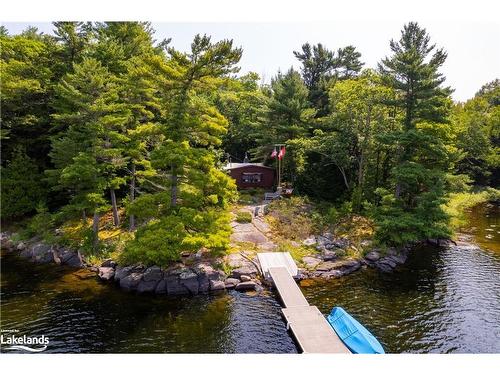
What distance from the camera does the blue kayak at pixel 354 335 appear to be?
619 inches

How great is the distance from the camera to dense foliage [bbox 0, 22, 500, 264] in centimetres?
2227

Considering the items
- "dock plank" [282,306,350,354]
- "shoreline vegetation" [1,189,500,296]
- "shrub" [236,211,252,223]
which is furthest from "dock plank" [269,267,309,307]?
"shrub" [236,211,252,223]

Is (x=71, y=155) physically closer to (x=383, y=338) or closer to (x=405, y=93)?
(x=383, y=338)

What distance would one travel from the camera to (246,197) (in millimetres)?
37875

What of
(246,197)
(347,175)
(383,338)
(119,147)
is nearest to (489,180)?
(347,175)

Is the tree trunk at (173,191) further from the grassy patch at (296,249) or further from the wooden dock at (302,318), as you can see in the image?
the grassy patch at (296,249)

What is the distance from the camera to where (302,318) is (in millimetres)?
18344

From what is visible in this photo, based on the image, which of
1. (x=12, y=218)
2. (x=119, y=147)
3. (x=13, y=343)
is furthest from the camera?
(x=12, y=218)

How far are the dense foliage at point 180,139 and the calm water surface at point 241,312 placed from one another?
10.8ft

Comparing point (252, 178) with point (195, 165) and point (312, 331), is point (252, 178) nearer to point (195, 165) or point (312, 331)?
point (195, 165)

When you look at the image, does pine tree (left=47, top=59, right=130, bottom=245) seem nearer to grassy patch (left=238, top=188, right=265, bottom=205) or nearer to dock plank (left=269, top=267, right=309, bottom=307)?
dock plank (left=269, top=267, right=309, bottom=307)

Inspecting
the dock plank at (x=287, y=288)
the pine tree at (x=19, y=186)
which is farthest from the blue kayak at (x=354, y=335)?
the pine tree at (x=19, y=186)

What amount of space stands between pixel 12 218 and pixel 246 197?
2169cm

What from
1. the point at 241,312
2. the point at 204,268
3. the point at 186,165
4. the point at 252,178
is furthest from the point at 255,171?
the point at 241,312
